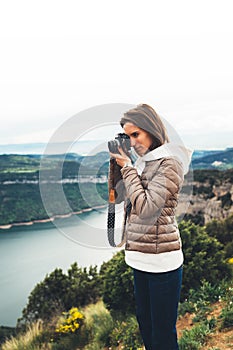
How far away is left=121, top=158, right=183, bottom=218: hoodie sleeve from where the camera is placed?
53.4 inches

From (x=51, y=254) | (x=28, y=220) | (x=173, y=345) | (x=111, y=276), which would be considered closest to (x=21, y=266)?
(x=51, y=254)

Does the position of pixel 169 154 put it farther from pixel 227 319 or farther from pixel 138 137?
pixel 227 319

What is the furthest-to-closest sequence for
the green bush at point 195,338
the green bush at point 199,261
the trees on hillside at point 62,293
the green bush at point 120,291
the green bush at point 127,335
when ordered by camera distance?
the trees on hillside at point 62,293 < the green bush at point 120,291 < the green bush at point 199,261 < the green bush at point 127,335 < the green bush at point 195,338

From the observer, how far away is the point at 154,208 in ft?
4.46

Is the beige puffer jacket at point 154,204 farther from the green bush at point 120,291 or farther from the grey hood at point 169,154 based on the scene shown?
the green bush at point 120,291

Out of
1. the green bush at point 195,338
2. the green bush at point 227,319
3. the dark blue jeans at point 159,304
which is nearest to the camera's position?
the dark blue jeans at point 159,304

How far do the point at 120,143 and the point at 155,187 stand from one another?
0.23m

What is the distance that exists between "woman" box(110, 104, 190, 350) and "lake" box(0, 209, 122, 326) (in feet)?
0.52

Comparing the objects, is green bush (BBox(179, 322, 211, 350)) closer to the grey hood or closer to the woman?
the woman

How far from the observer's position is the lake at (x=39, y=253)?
1.58 metres

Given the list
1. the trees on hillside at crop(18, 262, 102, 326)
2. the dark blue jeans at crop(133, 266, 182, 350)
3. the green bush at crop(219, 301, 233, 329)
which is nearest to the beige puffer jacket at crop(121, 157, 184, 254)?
the dark blue jeans at crop(133, 266, 182, 350)

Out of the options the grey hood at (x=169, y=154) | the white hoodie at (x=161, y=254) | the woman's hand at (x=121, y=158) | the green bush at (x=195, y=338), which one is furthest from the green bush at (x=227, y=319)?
the woman's hand at (x=121, y=158)

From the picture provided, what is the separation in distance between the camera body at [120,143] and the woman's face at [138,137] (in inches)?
0.8

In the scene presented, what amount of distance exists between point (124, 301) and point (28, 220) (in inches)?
1126
